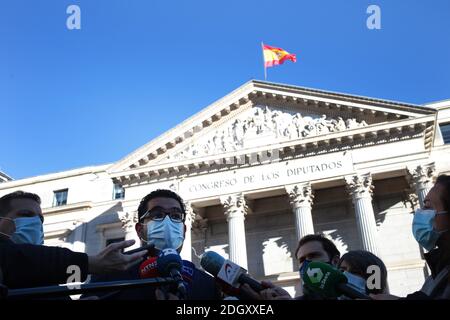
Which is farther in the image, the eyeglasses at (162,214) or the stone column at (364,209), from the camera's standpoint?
the stone column at (364,209)

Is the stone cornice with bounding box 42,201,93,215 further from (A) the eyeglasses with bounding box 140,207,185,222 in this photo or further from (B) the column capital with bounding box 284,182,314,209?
(A) the eyeglasses with bounding box 140,207,185,222

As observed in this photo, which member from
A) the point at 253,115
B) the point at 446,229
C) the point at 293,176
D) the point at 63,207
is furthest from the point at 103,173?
the point at 446,229

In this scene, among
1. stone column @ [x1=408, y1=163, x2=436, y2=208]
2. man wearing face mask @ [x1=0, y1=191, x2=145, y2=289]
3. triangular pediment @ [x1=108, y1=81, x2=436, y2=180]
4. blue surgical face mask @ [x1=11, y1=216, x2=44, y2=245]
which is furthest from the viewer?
triangular pediment @ [x1=108, y1=81, x2=436, y2=180]

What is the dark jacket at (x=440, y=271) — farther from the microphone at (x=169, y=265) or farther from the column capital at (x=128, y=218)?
the column capital at (x=128, y=218)

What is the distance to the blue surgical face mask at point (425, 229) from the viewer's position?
15.6 feet

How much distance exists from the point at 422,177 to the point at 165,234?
20934 millimetres

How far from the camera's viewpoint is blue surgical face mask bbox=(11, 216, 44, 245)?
4.98 metres

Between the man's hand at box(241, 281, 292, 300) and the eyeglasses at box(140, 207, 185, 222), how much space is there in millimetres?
1489

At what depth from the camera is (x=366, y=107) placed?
24859 millimetres

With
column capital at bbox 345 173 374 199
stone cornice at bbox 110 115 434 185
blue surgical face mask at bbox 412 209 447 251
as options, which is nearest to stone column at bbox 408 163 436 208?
stone cornice at bbox 110 115 434 185

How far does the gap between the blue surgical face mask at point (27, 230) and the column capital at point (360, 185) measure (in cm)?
2012

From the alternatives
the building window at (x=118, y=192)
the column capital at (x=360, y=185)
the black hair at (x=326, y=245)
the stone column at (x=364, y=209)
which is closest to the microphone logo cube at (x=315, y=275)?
the black hair at (x=326, y=245)

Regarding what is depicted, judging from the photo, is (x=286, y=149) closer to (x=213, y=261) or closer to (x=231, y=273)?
(x=213, y=261)
